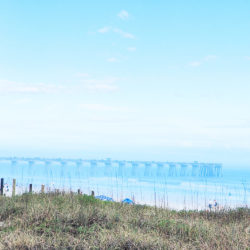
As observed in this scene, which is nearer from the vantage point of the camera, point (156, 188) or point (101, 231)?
point (101, 231)

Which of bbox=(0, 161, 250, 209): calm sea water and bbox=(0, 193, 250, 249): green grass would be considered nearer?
bbox=(0, 193, 250, 249): green grass

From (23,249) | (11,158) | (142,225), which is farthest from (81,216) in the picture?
(11,158)

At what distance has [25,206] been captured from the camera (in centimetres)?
749

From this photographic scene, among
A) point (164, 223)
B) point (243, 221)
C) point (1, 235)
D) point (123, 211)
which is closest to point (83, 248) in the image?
point (1, 235)

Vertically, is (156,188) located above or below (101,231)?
below

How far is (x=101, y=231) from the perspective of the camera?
19.5 ft

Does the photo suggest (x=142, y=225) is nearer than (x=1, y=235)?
No

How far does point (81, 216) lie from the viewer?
662 centimetres

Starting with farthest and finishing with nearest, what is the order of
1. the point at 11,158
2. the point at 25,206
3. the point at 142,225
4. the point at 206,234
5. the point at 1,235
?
the point at 11,158 → the point at 25,206 → the point at 142,225 → the point at 206,234 → the point at 1,235

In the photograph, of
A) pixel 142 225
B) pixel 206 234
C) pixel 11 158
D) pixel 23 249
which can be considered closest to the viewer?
pixel 23 249

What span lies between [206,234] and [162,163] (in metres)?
93.6

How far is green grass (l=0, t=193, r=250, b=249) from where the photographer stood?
536cm

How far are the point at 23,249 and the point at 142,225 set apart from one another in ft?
7.29

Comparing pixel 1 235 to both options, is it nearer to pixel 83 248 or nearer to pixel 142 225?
pixel 83 248
